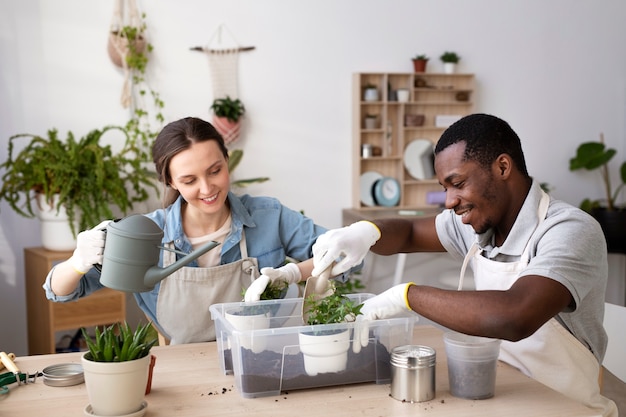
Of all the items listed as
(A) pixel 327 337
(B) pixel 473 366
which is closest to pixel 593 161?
(B) pixel 473 366

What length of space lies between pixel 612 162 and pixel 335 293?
4176 millimetres

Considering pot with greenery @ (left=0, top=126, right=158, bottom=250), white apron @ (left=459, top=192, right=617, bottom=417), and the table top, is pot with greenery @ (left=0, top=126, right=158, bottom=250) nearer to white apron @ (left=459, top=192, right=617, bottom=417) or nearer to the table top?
the table top

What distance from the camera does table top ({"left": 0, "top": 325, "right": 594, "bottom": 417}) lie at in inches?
58.3

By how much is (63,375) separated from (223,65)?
2980 millimetres

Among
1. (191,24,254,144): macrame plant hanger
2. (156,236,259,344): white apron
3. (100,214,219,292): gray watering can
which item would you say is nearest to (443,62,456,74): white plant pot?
(191,24,254,144): macrame plant hanger

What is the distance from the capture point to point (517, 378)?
1681mm

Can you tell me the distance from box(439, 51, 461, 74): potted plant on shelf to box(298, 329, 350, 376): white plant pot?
349 centimetres

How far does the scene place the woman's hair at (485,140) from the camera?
1729 millimetres

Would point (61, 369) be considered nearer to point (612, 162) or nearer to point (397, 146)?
point (397, 146)

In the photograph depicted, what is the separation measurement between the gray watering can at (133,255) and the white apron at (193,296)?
52 centimetres

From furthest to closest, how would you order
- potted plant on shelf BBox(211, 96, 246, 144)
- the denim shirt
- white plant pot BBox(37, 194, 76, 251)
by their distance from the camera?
potted plant on shelf BBox(211, 96, 246, 144) → white plant pot BBox(37, 194, 76, 251) → the denim shirt

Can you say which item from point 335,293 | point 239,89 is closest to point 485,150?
point 335,293

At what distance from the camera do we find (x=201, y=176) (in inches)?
86.4

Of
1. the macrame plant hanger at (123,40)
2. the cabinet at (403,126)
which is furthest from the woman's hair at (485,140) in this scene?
the cabinet at (403,126)
